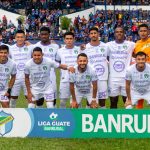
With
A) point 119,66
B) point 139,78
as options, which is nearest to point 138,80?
point 139,78

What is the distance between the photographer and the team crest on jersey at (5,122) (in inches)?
375

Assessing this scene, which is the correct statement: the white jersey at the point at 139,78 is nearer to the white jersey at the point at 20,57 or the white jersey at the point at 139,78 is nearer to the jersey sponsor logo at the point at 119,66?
the jersey sponsor logo at the point at 119,66

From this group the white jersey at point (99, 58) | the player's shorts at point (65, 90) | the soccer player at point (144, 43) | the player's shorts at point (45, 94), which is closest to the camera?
the player's shorts at point (45, 94)

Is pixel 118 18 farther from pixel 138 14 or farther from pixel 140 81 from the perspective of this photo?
pixel 140 81

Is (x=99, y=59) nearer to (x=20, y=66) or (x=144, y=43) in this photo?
(x=144, y=43)

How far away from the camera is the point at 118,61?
10961 millimetres

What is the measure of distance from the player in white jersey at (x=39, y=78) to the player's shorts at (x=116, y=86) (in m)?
1.23

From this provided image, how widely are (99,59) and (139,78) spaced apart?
47.6 inches

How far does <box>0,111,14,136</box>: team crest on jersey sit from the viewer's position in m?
9.52

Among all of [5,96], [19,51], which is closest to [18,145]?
[5,96]

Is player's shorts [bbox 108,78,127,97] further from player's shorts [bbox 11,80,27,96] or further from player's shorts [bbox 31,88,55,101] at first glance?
player's shorts [bbox 11,80,27,96]

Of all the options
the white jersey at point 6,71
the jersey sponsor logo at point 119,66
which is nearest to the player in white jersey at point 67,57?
the jersey sponsor logo at point 119,66

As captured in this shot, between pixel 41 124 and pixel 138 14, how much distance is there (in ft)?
101


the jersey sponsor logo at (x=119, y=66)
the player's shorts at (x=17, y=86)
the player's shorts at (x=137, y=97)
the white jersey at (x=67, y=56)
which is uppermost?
the white jersey at (x=67, y=56)
